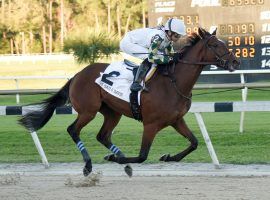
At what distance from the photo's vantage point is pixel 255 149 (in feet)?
30.5

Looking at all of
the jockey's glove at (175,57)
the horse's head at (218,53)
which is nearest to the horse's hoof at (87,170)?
the jockey's glove at (175,57)

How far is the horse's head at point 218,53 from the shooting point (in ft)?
23.6

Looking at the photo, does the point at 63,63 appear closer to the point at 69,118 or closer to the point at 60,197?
the point at 69,118

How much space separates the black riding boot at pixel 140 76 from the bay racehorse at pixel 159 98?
8 centimetres

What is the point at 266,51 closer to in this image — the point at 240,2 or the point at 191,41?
the point at 240,2

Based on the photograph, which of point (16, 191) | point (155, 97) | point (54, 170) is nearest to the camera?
point (16, 191)

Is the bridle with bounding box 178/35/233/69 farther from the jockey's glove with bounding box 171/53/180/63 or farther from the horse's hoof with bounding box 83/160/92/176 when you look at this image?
the horse's hoof with bounding box 83/160/92/176

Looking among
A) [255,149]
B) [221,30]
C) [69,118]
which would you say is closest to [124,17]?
[221,30]

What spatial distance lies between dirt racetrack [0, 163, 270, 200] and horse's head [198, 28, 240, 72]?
109 centimetres

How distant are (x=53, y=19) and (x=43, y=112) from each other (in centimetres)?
6133

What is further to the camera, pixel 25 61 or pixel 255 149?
pixel 25 61

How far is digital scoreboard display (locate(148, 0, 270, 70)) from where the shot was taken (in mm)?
19141

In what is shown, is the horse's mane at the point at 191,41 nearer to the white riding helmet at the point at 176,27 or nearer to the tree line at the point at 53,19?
the white riding helmet at the point at 176,27

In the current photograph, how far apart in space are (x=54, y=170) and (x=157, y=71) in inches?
65.7
